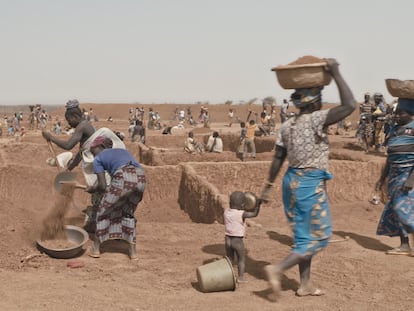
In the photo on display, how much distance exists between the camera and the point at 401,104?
573 cm

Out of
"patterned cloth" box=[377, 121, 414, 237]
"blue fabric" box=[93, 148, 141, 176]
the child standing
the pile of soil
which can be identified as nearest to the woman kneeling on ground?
"blue fabric" box=[93, 148, 141, 176]

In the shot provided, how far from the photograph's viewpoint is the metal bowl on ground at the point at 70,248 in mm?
5645

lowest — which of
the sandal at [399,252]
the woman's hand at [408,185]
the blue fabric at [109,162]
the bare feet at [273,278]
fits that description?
the sandal at [399,252]

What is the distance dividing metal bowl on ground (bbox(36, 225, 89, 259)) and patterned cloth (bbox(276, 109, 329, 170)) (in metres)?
2.80

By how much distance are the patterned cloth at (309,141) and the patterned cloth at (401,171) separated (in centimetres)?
193

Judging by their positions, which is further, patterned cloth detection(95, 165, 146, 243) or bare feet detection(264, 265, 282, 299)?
patterned cloth detection(95, 165, 146, 243)

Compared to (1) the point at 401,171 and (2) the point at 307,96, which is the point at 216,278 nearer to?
(2) the point at 307,96

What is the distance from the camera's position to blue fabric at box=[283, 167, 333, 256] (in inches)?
164

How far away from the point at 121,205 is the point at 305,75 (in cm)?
273

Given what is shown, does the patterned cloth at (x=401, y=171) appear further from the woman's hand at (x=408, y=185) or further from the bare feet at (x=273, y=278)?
the bare feet at (x=273, y=278)

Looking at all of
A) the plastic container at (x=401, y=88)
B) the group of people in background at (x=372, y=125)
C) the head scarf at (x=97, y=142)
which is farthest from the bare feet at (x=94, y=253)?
the group of people in background at (x=372, y=125)

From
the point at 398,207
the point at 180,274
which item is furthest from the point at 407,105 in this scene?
the point at 180,274

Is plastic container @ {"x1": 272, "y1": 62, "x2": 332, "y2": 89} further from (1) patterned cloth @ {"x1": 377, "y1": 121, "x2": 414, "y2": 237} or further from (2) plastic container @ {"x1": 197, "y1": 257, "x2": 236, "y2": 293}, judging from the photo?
(1) patterned cloth @ {"x1": 377, "y1": 121, "x2": 414, "y2": 237}

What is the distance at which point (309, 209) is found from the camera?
416 cm
